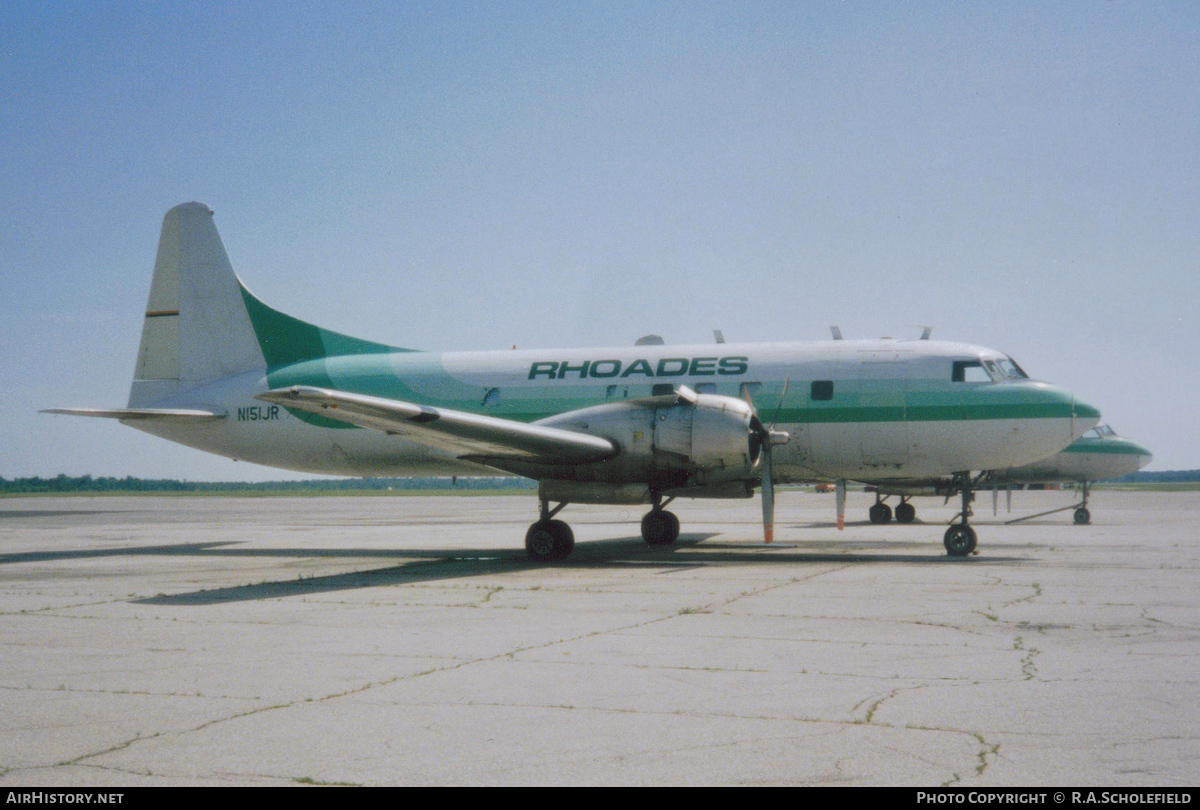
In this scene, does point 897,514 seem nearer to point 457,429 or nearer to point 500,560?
point 500,560

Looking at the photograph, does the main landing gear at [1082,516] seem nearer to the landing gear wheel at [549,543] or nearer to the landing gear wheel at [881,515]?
the landing gear wheel at [881,515]

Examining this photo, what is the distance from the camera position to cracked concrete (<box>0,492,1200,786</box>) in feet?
16.4

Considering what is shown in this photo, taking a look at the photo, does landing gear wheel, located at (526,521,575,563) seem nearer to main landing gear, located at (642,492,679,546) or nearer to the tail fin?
main landing gear, located at (642,492,679,546)

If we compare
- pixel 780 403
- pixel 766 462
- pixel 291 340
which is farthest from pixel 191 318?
pixel 766 462

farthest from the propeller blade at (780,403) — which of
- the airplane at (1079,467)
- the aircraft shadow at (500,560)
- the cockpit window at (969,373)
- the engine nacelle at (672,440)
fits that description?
the airplane at (1079,467)

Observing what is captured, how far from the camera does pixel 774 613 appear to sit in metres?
10.3

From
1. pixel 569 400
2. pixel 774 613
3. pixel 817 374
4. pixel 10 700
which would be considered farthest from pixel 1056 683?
pixel 569 400

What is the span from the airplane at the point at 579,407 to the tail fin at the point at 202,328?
0.03 meters

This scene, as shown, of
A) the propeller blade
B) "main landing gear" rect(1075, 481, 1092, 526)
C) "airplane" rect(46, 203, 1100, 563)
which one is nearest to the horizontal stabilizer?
"airplane" rect(46, 203, 1100, 563)

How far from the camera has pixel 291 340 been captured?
2298 cm

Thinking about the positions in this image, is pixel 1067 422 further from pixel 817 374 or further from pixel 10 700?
pixel 10 700

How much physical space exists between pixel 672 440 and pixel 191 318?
12941 millimetres
